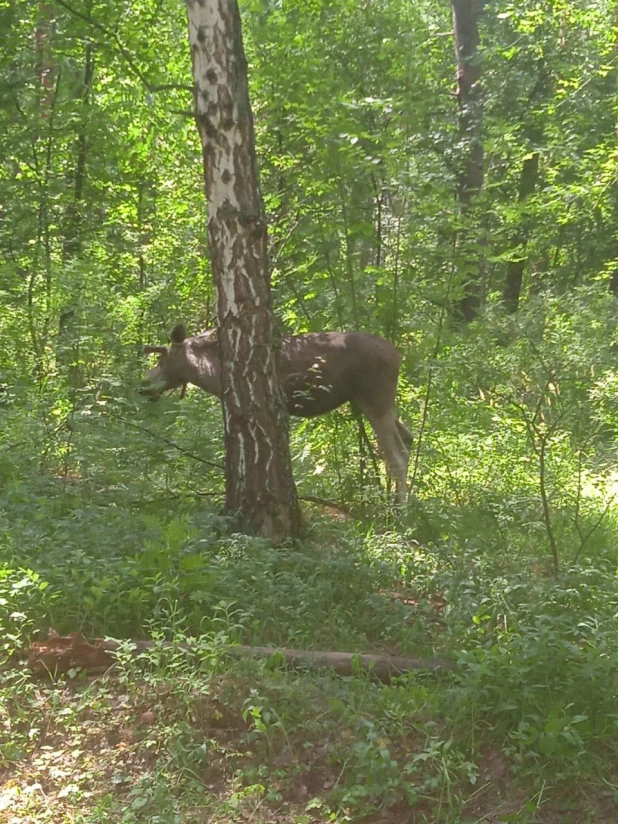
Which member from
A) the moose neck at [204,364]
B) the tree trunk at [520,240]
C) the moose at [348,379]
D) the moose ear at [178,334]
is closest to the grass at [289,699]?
the moose at [348,379]

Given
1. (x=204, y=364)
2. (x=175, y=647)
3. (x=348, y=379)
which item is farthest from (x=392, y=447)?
(x=175, y=647)

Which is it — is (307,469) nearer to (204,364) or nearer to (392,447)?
(392,447)

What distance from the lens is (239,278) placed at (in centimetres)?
560

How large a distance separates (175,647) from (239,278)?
109 inches

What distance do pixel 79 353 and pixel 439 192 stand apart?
4.03 meters

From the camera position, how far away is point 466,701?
3484 millimetres

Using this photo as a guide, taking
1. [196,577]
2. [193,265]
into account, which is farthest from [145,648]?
[193,265]

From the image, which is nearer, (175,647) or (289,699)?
(289,699)

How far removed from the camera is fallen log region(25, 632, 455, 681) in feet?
12.6

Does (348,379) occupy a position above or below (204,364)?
below

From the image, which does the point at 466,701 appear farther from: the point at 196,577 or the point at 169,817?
the point at 196,577

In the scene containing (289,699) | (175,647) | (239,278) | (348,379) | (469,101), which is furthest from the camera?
(469,101)

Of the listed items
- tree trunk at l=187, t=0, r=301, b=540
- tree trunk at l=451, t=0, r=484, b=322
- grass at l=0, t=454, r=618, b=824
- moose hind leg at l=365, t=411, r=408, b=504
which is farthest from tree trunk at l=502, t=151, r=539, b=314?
grass at l=0, t=454, r=618, b=824

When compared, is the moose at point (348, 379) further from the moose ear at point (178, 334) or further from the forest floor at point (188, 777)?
the forest floor at point (188, 777)
